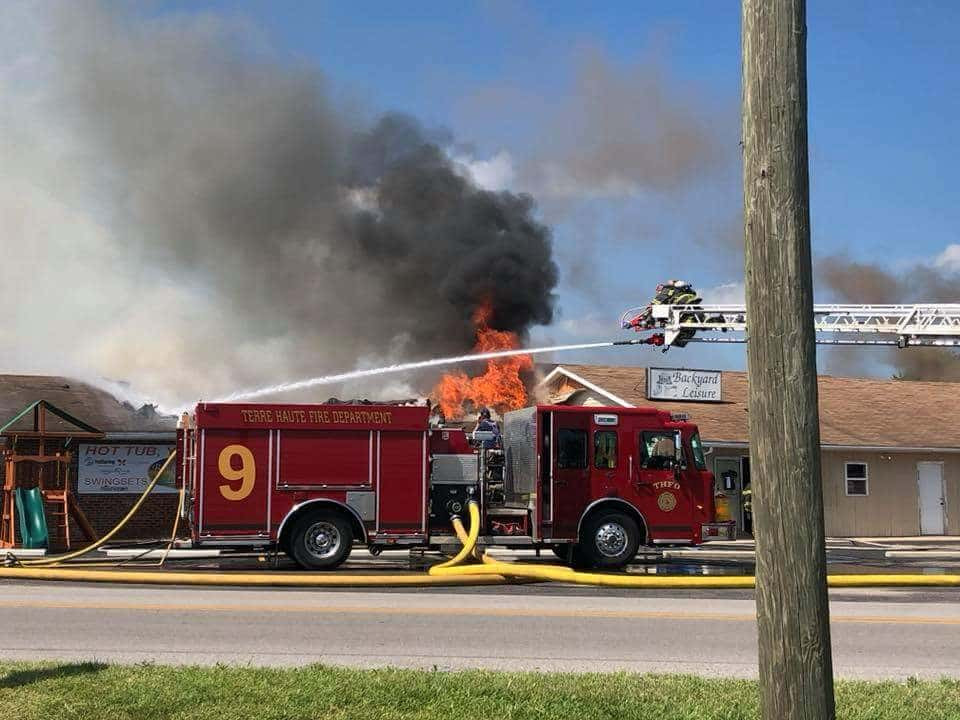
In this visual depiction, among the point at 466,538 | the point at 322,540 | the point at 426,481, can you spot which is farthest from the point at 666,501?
the point at 322,540

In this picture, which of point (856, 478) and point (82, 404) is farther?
point (856, 478)

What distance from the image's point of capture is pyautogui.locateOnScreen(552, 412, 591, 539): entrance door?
15.2 metres

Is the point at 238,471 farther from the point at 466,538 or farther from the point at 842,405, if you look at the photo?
the point at 842,405

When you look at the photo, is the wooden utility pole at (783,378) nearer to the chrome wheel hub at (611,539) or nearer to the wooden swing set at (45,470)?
the chrome wheel hub at (611,539)

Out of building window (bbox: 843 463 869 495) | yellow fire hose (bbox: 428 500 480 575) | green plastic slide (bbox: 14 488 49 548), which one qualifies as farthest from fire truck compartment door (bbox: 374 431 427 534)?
building window (bbox: 843 463 869 495)

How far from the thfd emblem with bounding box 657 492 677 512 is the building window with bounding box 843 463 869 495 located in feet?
34.2

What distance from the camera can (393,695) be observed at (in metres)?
6.16

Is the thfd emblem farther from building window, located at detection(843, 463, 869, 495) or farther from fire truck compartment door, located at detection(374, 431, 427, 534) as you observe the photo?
building window, located at detection(843, 463, 869, 495)

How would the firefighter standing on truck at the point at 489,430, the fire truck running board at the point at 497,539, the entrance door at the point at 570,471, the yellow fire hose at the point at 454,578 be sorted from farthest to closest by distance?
the firefighter standing on truck at the point at 489,430
the fire truck running board at the point at 497,539
the entrance door at the point at 570,471
the yellow fire hose at the point at 454,578

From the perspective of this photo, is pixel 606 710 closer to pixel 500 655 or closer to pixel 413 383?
pixel 500 655

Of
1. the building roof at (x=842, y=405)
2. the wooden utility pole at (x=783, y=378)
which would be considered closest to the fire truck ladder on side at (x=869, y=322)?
the building roof at (x=842, y=405)

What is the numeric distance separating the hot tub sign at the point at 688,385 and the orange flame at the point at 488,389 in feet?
10.9

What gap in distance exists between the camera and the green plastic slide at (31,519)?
1700 centimetres

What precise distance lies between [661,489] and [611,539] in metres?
1.06
